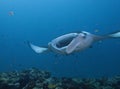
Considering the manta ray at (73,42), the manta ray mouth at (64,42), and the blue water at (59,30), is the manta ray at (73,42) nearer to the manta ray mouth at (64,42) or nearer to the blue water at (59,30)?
the manta ray mouth at (64,42)

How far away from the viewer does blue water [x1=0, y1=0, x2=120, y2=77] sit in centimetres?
1822

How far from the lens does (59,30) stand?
22.0 meters

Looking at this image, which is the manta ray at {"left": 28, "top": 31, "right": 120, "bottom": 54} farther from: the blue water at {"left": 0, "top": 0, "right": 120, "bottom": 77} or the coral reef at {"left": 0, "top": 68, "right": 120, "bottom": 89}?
the blue water at {"left": 0, "top": 0, "right": 120, "bottom": 77}

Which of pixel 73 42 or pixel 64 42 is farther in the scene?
pixel 64 42

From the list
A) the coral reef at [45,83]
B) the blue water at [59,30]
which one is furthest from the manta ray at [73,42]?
the blue water at [59,30]

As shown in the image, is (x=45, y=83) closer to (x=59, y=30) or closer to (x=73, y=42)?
(x=73, y=42)

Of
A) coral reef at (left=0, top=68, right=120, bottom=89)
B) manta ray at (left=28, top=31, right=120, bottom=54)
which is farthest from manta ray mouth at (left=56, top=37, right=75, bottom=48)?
coral reef at (left=0, top=68, right=120, bottom=89)

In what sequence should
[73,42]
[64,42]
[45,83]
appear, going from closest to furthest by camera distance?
1. [73,42]
2. [64,42]
3. [45,83]

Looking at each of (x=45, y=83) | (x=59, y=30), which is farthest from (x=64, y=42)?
(x=59, y=30)

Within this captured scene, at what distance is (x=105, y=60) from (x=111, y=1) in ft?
14.8

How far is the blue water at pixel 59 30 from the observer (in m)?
18.2

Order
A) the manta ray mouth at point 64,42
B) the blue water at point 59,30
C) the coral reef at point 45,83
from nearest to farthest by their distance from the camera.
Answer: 1. the manta ray mouth at point 64,42
2. the coral reef at point 45,83
3. the blue water at point 59,30

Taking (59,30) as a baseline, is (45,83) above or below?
below

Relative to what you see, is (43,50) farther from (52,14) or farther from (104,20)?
(52,14)
